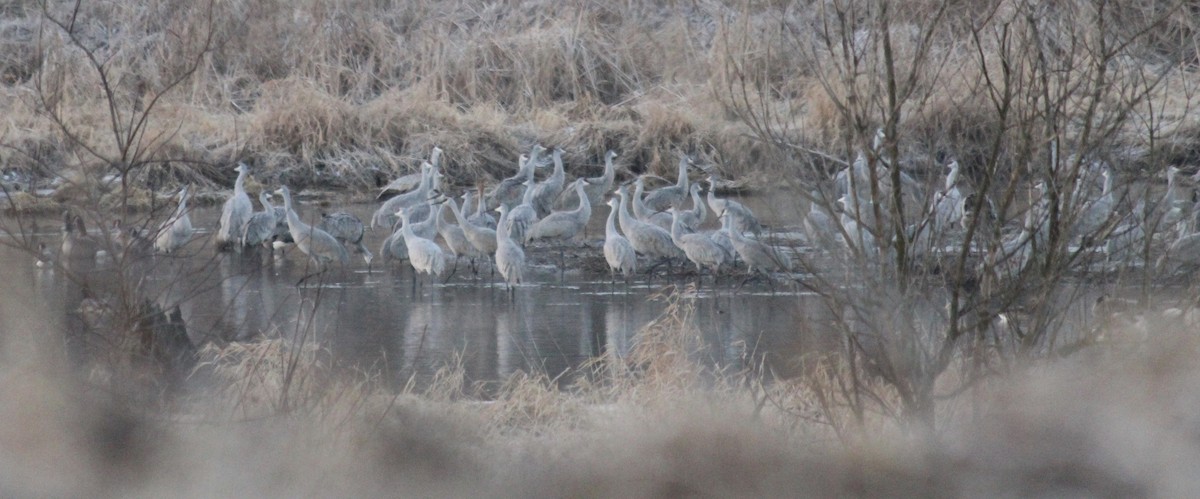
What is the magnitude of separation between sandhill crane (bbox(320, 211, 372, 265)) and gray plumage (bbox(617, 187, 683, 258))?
2.56 meters

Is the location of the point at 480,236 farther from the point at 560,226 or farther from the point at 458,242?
the point at 560,226

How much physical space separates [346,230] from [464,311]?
121 inches

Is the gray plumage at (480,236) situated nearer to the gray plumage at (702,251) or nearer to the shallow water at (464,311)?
the shallow water at (464,311)

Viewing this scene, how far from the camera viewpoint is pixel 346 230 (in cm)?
1323

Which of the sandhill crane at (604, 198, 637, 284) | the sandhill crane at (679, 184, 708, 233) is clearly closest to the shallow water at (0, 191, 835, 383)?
the sandhill crane at (604, 198, 637, 284)

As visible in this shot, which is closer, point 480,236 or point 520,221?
point 480,236

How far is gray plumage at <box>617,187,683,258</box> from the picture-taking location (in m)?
12.4

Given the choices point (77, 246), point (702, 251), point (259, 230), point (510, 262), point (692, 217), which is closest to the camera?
point (77, 246)

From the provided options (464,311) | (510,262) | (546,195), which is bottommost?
(464,311)

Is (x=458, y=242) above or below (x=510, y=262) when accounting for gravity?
above

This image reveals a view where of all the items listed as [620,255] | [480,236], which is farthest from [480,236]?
[620,255]

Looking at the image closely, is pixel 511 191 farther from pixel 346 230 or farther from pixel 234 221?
pixel 234 221

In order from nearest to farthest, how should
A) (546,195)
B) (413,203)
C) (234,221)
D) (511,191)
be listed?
(234,221) < (413,203) < (546,195) < (511,191)

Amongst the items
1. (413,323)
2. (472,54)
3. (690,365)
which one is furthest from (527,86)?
(690,365)
